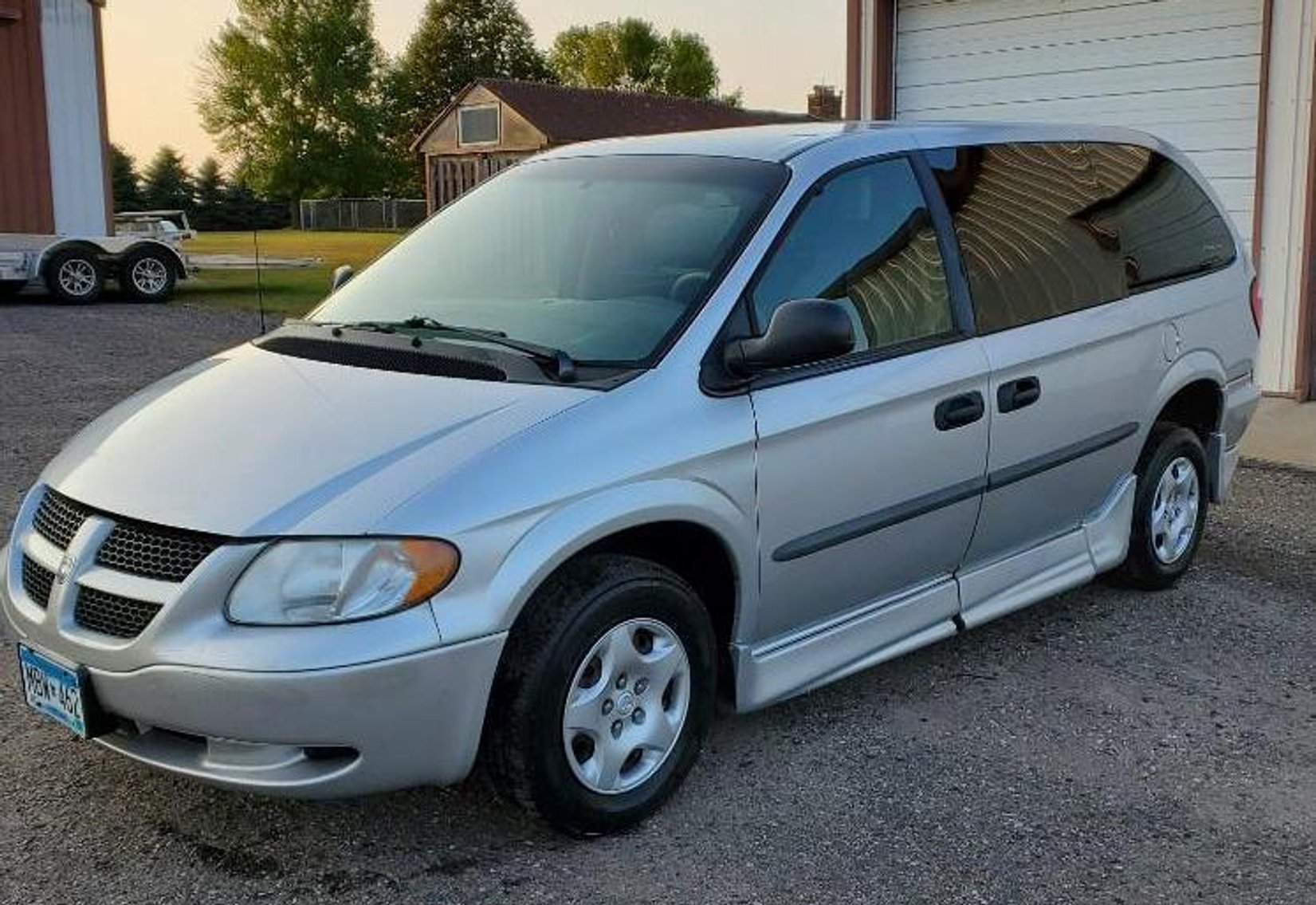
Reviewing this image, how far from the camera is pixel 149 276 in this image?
60.7ft

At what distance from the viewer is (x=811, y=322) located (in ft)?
11.9

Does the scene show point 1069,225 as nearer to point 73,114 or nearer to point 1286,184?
point 1286,184

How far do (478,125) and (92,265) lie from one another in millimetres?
30719

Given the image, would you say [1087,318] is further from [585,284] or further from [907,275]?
[585,284]

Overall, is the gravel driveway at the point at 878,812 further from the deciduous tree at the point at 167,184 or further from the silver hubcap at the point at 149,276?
the deciduous tree at the point at 167,184

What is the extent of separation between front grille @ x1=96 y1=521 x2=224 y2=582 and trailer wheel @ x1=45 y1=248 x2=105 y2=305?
52.1 ft

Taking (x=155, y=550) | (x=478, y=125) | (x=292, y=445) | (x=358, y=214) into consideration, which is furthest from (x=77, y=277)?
(x=358, y=214)

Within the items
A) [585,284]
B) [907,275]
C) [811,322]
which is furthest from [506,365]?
[907,275]

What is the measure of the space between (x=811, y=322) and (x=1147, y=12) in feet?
24.5

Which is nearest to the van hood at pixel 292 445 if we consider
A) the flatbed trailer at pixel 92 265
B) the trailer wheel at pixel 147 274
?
Result: the flatbed trailer at pixel 92 265

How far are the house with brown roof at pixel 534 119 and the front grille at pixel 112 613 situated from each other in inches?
1607

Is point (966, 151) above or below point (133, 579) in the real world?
above

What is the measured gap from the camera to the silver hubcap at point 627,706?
11.2 feet

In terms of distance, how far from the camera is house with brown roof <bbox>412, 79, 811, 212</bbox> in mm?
44719
